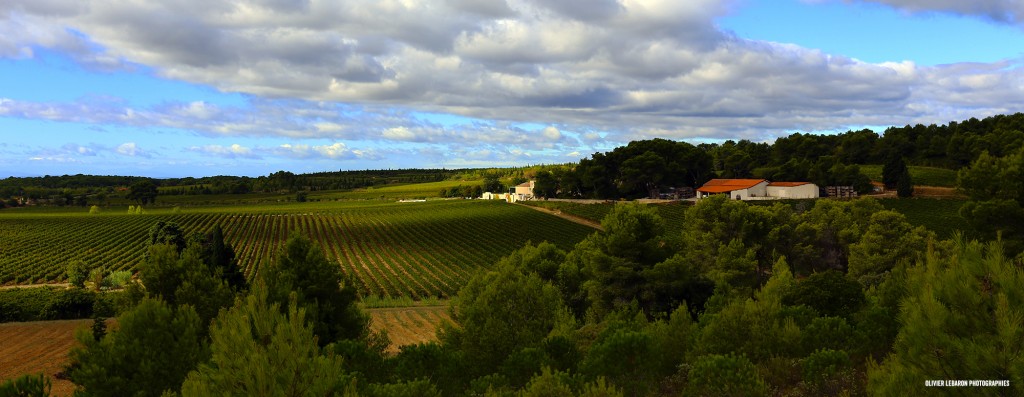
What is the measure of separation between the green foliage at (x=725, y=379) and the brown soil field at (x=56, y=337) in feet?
55.4

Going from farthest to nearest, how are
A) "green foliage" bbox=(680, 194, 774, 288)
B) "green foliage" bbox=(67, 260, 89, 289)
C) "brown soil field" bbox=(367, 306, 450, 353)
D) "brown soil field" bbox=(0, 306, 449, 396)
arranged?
1. "green foliage" bbox=(67, 260, 89, 289)
2. "green foliage" bbox=(680, 194, 774, 288)
3. "brown soil field" bbox=(367, 306, 450, 353)
4. "brown soil field" bbox=(0, 306, 449, 396)

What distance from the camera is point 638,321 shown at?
22984mm

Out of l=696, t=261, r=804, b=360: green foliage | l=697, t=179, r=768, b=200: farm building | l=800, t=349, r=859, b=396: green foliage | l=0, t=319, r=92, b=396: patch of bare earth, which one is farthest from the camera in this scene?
l=697, t=179, r=768, b=200: farm building

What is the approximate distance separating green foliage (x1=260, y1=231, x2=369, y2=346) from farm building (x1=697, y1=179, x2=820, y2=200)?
87821mm

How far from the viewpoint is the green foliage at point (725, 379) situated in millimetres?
12516

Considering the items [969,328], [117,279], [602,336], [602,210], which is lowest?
[117,279]

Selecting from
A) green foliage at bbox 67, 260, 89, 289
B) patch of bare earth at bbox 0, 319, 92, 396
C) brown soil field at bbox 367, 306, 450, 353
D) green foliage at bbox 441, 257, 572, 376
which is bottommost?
brown soil field at bbox 367, 306, 450, 353

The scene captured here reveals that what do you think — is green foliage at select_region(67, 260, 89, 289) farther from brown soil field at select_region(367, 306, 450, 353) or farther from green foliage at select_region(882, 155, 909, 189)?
green foliage at select_region(882, 155, 909, 189)

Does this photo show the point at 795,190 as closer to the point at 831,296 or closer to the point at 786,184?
the point at 786,184

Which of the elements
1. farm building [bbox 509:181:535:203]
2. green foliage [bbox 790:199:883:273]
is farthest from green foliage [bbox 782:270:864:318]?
farm building [bbox 509:181:535:203]

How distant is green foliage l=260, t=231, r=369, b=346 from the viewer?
870 inches

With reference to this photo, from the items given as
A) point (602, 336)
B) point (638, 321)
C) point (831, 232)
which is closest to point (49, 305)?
point (602, 336)

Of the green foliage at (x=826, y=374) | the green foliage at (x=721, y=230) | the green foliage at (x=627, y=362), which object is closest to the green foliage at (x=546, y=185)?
the green foliage at (x=721, y=230)

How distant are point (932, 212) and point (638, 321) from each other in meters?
74.9
